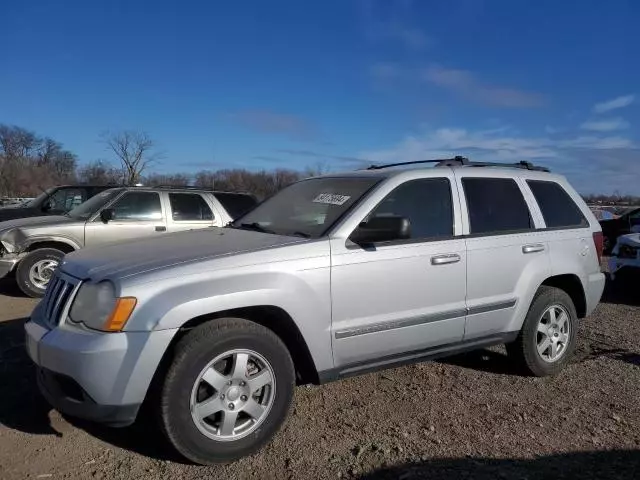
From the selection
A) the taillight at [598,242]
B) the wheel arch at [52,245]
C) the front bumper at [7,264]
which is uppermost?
the taillight at [598,242]

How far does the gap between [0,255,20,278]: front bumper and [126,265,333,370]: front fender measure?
6211mm

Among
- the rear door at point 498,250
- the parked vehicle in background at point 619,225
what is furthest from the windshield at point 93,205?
the parked vehicle in background at point 619,225

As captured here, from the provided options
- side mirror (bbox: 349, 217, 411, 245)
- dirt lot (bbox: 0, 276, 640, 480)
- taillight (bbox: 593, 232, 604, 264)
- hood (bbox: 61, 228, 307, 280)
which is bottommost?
dirt lot (bbox: 0, 276, 640, 480)

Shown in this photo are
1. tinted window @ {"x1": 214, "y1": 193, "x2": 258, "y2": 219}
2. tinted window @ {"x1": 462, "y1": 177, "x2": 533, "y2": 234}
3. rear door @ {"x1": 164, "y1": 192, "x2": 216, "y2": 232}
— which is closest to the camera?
tinted window @ {"x1": 462, "y1": 177, "x2": 533, "y2": 234}

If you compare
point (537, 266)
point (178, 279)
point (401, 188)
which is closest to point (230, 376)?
point (178, 279)

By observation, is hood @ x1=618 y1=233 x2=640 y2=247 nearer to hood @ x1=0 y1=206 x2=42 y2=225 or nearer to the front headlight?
the front headlight

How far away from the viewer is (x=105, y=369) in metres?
3.09

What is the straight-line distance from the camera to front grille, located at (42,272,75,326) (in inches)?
136

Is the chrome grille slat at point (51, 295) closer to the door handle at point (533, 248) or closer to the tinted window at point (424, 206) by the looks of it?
the tinted window at point (424, 206)

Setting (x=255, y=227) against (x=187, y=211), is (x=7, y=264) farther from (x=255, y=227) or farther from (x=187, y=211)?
(x=255, y=227)

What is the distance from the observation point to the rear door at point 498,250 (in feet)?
14.8

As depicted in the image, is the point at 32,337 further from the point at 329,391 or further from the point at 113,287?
the point at 329,391

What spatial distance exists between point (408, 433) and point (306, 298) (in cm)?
117

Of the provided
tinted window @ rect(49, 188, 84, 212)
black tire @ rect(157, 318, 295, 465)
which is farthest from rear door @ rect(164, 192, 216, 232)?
black tire @ rect(157, 318, 295, 465)
